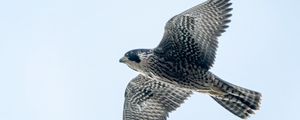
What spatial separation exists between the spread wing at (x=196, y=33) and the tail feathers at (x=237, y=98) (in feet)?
1.79

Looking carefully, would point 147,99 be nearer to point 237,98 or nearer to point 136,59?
point 136,59

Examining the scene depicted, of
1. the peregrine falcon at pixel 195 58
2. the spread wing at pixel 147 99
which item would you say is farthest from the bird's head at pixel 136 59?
the spread wing at pixel 147 99

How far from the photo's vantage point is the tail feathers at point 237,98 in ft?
68.8

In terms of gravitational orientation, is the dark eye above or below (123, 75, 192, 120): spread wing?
above

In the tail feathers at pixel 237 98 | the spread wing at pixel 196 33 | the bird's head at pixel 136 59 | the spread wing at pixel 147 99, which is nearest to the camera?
the spread wing at pixel 196 33

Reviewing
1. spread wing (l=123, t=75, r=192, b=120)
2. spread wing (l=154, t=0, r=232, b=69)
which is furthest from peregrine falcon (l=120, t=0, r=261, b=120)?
spread wing (l=123, t=75, r=192, b=120)

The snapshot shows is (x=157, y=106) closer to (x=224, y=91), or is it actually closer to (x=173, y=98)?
(x=173, y=98)

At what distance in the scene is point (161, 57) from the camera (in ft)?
69.8

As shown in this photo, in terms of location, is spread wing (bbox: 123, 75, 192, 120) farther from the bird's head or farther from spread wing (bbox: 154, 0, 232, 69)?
spread wing (bbox: 154, 0, 232, 69)

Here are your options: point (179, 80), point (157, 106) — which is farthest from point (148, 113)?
point (179, 80)

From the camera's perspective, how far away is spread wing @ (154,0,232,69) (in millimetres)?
20875

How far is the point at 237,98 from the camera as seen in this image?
69.9 feet

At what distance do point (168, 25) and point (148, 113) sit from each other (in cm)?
241

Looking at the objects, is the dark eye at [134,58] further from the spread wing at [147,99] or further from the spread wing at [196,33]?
the spread wing at [147,99]
